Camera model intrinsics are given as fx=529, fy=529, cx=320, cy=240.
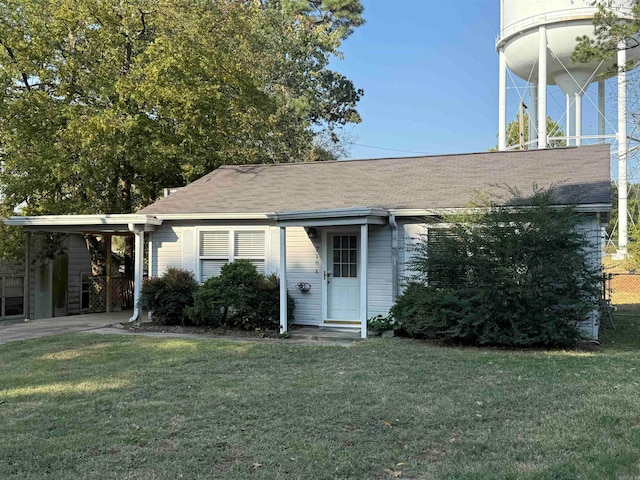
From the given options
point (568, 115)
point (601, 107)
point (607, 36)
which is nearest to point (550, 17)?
point (568, 115)

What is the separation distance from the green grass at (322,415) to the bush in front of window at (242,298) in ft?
8.06

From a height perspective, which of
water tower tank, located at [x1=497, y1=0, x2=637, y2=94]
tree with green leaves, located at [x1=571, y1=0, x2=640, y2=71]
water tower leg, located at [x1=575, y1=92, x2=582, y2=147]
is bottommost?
tree with green leaves, located at [x1=571, y1=0, x2=640, y2=71]

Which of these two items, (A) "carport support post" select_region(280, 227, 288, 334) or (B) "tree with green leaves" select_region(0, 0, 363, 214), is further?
(B) "tree with green leaves" select_region(0, 0, 363, 214)

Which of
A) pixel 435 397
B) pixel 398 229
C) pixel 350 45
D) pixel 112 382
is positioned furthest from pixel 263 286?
pixel 350 45

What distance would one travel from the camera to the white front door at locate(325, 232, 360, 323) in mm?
10891

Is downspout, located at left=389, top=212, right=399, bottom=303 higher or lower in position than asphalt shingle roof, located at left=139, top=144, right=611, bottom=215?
lower

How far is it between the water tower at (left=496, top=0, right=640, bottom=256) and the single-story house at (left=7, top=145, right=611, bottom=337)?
8997 mm

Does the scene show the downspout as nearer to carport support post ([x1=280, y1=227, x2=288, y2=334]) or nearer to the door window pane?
the door window pane

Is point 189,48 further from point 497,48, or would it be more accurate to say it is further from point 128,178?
point 497,48

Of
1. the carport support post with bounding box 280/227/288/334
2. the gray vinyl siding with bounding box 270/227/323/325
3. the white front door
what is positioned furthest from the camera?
the gray vinyl siding with bounding box 270/227/323/325

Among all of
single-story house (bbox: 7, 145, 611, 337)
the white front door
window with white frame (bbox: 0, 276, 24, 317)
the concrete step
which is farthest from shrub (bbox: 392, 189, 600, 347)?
window with white frame (bbox: 0, 276, 24, 317)

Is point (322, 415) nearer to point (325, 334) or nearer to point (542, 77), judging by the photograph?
point (325, 334)

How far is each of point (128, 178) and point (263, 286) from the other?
8428 mm

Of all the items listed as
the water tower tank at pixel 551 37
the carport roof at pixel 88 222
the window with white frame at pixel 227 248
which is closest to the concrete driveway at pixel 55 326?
the carport roof at pixel 88 222
